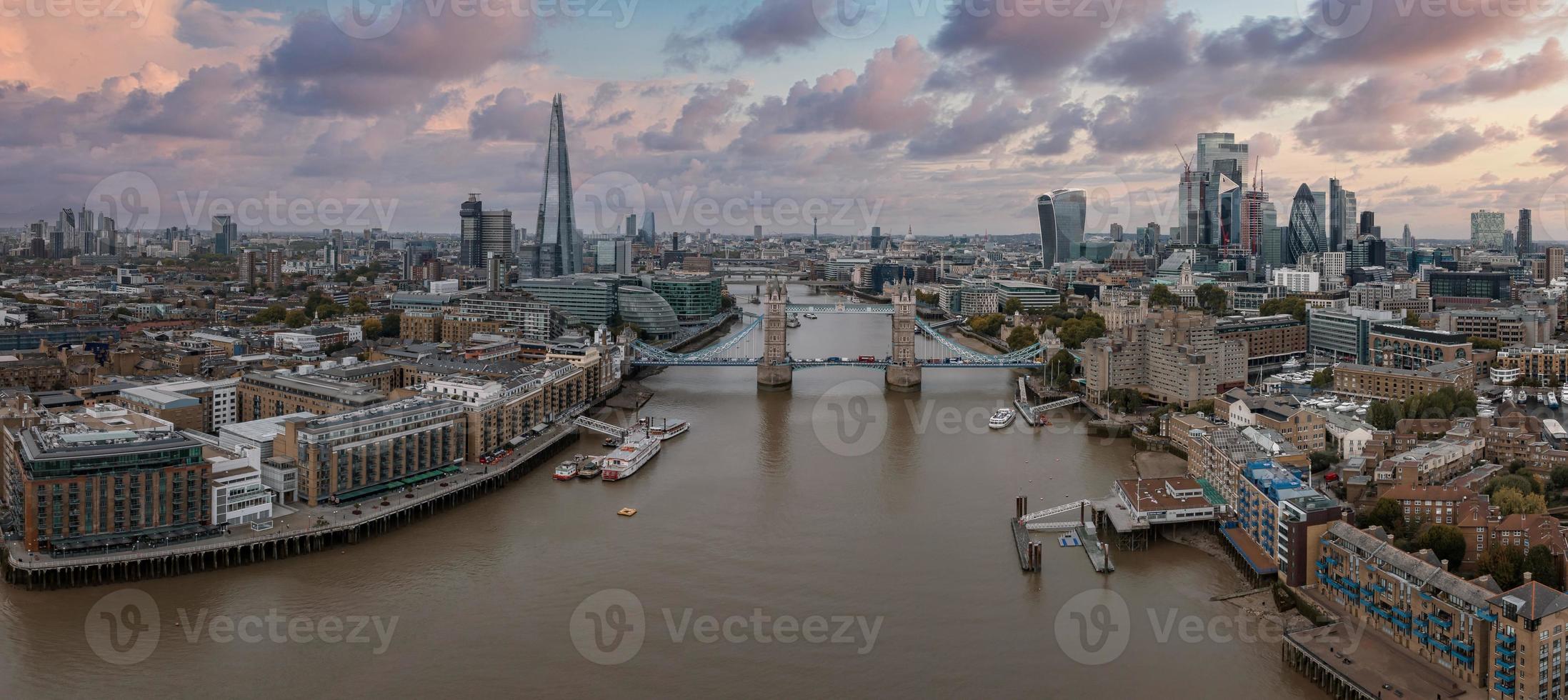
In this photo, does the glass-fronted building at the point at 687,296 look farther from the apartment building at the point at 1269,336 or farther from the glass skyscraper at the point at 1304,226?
the glass skyscraper at the point at 1304,226

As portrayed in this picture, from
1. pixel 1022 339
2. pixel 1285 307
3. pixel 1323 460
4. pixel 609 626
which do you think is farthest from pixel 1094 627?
pixel 1285 307

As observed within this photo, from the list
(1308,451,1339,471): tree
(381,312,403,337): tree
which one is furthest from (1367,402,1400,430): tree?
(381,312,403,337): tree

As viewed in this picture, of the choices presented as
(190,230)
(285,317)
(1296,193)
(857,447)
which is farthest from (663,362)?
(190,230)

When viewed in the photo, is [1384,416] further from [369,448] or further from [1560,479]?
[369,448]

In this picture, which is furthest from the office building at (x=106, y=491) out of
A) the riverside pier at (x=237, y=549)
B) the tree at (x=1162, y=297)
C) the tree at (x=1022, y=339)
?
the tree at (x=1162, y=297)

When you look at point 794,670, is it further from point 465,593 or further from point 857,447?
point 857,447

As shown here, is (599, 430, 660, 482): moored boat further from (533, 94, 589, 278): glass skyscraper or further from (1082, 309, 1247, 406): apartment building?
(533, 94, 589, 278): glass skyscraper
